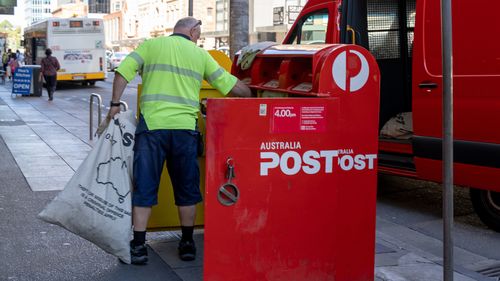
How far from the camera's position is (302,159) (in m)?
4.38

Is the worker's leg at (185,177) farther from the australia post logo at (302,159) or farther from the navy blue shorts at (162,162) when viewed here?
the australia post logo at (302,159)

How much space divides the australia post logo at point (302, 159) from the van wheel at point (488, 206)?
2803mm

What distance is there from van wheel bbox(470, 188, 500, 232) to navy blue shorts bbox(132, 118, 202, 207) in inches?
123

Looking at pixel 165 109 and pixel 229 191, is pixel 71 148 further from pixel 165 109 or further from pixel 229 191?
pixel 229 191

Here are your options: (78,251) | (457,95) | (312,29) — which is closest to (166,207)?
(78,251)

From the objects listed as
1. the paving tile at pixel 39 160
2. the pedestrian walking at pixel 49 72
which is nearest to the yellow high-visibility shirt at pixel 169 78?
the paving tile at pixel 39 160

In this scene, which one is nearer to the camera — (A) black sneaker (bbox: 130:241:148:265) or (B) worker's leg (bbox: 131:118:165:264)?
(B) worker's leg (bbox: 131:118:165:264)

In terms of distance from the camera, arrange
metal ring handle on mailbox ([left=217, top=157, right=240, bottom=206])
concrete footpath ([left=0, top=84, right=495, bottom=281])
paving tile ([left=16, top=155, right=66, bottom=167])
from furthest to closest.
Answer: paving tile ([left=16, top=155, right=66, bottom=167]), concrete footpath ([left=0, top=84, right=495, bottom=281]), metal ring handle on mailbox ([left=217, top=157, right=240, bottom=206])

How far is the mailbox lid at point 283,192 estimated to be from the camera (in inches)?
167

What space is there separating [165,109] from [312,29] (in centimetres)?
472

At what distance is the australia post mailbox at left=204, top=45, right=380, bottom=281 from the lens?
4246 mm

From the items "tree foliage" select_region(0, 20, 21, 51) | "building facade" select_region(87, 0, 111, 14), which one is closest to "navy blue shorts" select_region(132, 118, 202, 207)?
"tree foliage" select_region(0, 20, 21, 51)

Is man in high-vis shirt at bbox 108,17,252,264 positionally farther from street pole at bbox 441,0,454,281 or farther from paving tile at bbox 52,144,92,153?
paving tile at bbox 52,144,92,153

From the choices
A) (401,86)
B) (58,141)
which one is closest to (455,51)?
(401,86)
